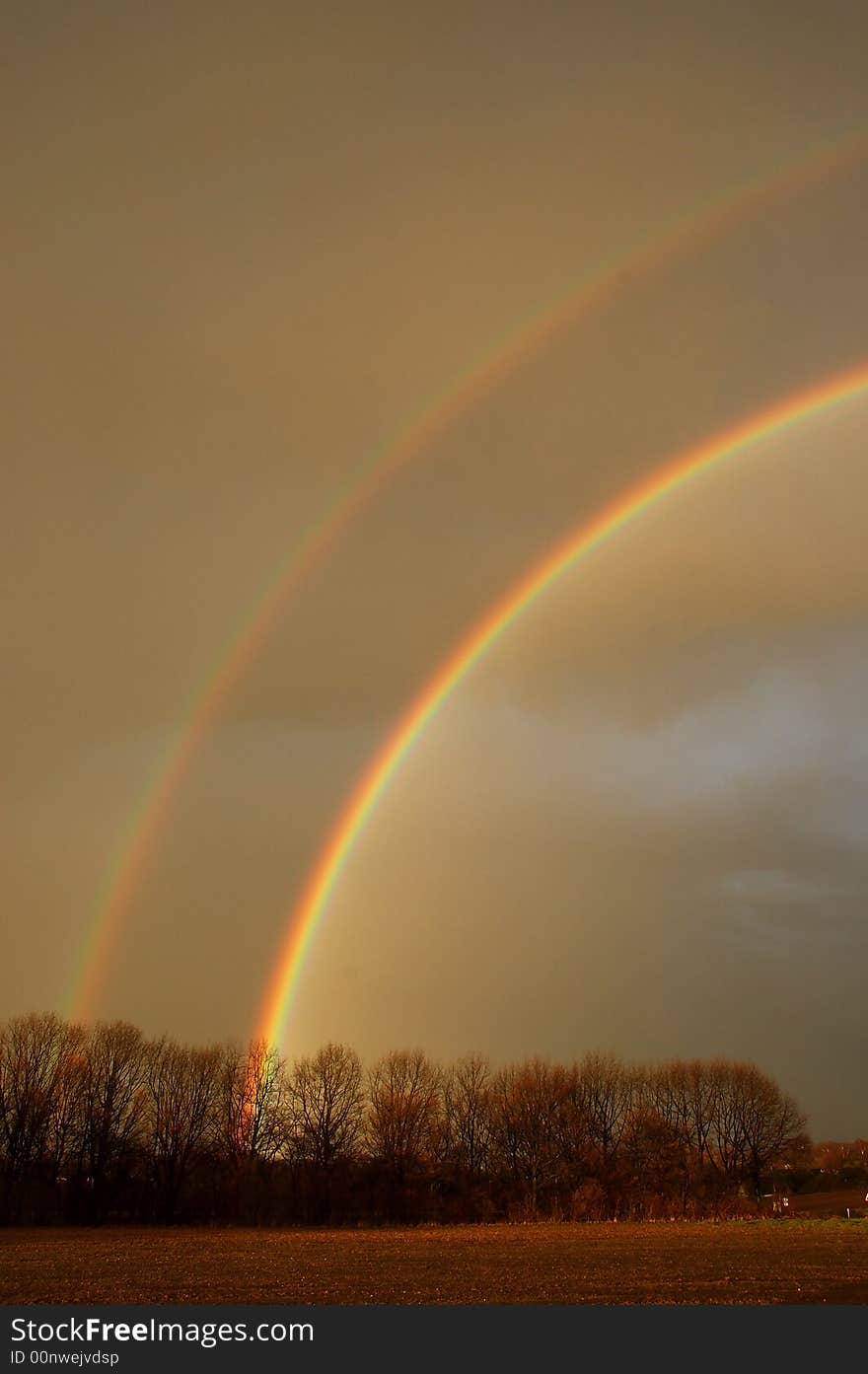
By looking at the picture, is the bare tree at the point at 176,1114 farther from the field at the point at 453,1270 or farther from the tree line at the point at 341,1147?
the field at the point at 453,1270

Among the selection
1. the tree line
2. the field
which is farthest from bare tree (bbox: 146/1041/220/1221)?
the field

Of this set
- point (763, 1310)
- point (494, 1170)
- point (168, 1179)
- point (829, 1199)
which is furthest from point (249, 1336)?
point (829, 1199)

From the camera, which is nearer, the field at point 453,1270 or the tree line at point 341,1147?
the field at point 453,1270

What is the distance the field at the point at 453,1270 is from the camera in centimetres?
2183

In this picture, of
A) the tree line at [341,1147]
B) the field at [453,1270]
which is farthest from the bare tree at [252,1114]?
the field at [453,1270]

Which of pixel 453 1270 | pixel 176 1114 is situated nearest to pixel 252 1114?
pixel 176 1114

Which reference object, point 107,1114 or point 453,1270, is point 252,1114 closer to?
point 107,1114

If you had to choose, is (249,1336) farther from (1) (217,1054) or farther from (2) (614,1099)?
(2) (614,1099)

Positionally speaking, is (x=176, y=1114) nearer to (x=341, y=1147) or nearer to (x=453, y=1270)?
(x=341, y=1147)

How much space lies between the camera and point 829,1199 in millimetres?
88000

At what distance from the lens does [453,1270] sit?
28469 millimetres

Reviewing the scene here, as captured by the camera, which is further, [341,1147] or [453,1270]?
[341,1147]

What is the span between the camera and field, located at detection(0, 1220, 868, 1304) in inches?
859

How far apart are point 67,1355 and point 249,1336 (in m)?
2.61
